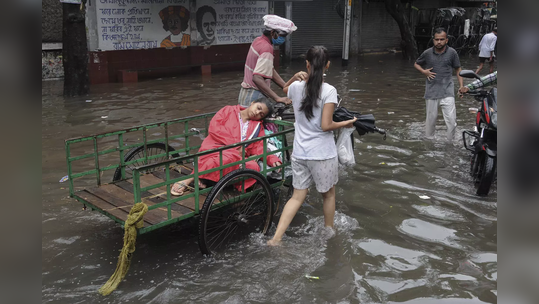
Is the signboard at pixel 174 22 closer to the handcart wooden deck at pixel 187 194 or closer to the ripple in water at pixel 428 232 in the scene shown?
the handcart wooden deck at pixel 187 194

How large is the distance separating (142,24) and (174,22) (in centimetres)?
107

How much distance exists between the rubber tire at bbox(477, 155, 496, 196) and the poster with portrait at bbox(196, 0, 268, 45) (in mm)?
11381

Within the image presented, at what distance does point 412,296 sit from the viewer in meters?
3.52

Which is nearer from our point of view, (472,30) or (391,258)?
(391,258)

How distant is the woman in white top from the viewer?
3.95m

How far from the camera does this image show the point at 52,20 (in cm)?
1277

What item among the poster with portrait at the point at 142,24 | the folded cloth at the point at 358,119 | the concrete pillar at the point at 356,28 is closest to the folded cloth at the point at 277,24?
the folded cloth at the point at 358,119

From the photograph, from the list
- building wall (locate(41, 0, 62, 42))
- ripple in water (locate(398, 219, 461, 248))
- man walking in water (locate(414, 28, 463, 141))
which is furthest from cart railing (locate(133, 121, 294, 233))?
building wall (locate(41, 0, 62, 42))

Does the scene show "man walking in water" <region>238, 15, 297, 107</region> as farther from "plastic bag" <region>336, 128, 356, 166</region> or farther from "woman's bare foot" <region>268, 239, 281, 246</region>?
"woman's bare foot" <region>268, 239, 281, 246</region>

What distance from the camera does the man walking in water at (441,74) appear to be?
6.89 metres
